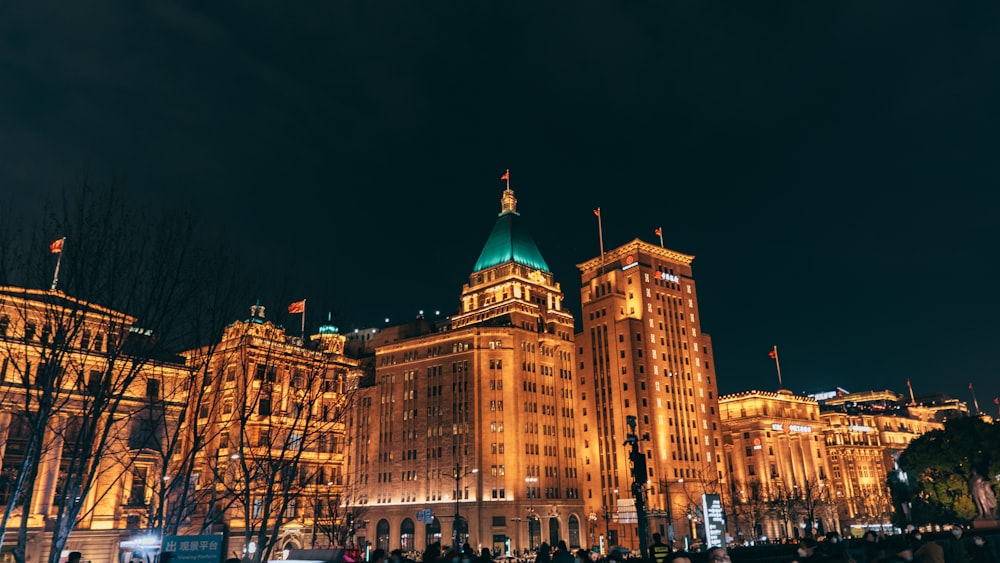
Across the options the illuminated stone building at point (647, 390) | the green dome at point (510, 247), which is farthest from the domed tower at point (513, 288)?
the illuminated stone building at point (647, 390)

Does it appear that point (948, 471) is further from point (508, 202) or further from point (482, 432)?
point (508, 202)

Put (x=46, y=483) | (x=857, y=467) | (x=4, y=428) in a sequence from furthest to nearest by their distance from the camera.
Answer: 1. (x=857, y=467)
2. (x=46, y=483)
3. (x=4, y=428)

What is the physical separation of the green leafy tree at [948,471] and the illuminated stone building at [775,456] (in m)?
65.9

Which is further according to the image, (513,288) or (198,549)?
(513,288)

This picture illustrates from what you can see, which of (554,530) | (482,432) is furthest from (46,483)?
(554,530)

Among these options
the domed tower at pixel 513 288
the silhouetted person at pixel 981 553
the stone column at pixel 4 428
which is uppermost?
the domed tower at pixel 513 288

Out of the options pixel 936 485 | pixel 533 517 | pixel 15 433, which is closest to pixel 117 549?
pixel 15 433

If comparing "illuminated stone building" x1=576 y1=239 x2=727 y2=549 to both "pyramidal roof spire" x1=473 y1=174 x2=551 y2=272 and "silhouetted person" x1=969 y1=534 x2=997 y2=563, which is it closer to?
"pyramidal roof spire" x1=473 y1=174 x2=551 y2=272

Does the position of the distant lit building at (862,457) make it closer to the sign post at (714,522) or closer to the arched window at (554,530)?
the arched window at (554,530)

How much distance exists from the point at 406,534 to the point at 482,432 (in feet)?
71.9

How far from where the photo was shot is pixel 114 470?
5725 centimetres

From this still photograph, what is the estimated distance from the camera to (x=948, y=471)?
67.1 m

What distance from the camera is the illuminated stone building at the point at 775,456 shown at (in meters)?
139

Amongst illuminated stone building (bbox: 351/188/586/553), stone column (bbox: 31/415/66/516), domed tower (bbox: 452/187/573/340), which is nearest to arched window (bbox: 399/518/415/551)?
illuminated stone building (bbox: 351/188/586/553)
